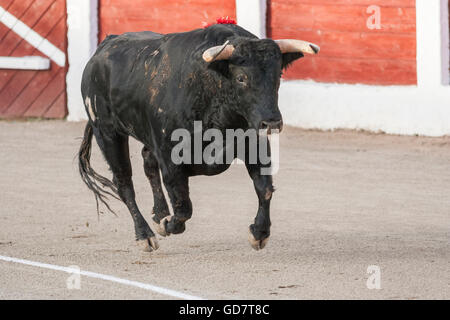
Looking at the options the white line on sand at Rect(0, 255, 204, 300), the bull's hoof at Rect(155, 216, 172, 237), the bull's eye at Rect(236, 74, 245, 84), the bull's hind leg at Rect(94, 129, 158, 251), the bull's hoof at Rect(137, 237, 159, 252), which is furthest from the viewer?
the bull's hind leg at Rect(94, 129, 158, 251)

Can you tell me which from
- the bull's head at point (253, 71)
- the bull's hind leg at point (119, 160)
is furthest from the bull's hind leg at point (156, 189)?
the bull's head at point (253, 71)

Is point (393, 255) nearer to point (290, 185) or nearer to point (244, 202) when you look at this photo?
point (244, 202)

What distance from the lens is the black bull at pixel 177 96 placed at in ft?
20.2

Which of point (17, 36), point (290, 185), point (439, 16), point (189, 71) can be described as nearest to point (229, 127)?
point (189, 71)

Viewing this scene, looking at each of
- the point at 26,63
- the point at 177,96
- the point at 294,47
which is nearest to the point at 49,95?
the point at 26,63

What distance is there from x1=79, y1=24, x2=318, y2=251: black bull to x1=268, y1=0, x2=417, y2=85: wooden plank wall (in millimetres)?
5097

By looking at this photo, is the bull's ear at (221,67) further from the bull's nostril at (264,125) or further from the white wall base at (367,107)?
the white wall base at (367,107)

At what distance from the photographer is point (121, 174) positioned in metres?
7.61

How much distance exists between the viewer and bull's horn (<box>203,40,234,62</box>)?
6148 millimetres

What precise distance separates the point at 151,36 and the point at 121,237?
1.43 m

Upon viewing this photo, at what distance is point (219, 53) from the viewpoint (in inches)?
242

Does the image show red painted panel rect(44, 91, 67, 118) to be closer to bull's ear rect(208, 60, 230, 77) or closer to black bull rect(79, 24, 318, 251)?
black bull rect(79, 24, 318, 251)

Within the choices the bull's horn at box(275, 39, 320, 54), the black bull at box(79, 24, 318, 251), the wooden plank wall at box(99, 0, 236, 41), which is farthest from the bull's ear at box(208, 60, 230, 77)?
the wooden plank wall at box(99, 0, 236, 41)

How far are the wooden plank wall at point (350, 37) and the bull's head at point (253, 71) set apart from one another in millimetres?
6160
